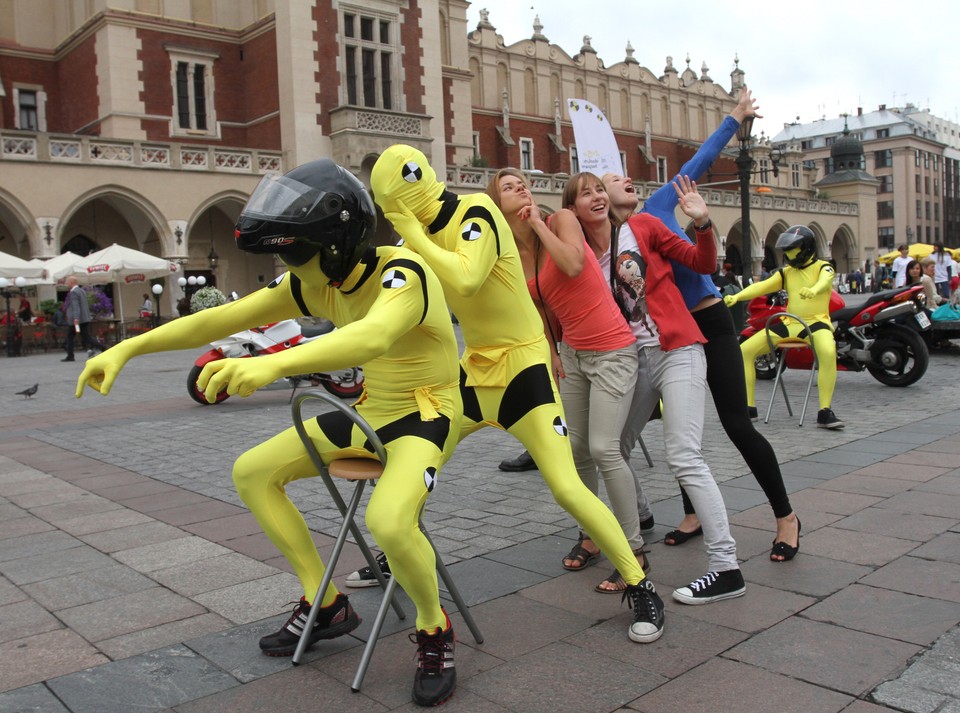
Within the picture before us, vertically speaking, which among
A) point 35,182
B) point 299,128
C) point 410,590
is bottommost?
point 410,590

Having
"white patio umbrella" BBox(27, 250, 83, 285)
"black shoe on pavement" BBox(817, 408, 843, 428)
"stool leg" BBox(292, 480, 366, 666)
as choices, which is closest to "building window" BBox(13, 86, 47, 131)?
"white patio umbrella" BBox(27, 250, 83, 285)

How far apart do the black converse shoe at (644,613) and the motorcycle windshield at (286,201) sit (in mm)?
1815

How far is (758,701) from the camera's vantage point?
2.77 m

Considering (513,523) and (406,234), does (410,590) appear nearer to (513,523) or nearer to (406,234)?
(406,234)

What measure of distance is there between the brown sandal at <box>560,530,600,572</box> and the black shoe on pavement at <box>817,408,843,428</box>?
425 centimetres

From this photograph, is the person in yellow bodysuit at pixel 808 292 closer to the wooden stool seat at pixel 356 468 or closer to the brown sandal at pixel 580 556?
the brown sandal at pixel 580 556

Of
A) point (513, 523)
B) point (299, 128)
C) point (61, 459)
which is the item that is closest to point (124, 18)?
point (299, 128)

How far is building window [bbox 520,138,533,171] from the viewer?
1892 inches

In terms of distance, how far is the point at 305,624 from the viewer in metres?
3.27

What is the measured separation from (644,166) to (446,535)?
53.5 m

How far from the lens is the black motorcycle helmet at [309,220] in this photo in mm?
2893

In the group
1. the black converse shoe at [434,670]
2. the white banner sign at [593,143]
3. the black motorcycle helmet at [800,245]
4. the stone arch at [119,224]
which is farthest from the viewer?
the stone arch at [119,224]

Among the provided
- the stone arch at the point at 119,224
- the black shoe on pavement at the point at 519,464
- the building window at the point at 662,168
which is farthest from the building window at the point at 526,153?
the black shoe on pavement at the point at 519,464

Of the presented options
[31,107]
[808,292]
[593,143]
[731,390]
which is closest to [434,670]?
[731,390]
